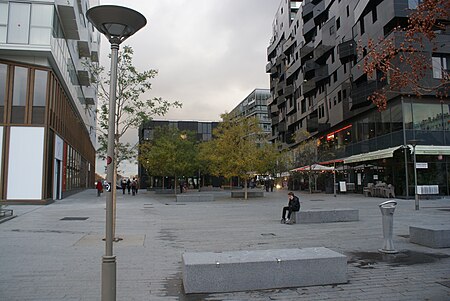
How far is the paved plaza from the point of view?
621 centimetres

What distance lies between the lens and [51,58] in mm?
25766

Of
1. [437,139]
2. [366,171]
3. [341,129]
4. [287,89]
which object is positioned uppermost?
[287,89]

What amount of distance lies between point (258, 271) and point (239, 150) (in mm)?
26134

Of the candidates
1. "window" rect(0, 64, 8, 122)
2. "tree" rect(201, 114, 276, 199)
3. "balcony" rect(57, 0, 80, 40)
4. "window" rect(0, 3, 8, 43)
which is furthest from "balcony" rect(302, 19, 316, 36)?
"window" rect(0, 64, 8, 122)

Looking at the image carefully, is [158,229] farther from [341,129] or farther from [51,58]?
[341,129]

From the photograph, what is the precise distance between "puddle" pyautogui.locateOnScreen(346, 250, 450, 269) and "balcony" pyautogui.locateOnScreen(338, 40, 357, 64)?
32.8m

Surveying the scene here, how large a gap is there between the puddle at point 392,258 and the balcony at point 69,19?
88.0 ft

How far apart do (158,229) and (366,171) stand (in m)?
27.9

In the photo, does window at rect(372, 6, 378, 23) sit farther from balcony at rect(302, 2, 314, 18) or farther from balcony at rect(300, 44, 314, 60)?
balcony at rect(302, 2, 314, 18)

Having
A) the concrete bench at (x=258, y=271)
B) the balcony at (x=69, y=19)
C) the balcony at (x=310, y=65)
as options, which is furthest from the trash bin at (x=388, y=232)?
the balcony at (x=310, y=65)

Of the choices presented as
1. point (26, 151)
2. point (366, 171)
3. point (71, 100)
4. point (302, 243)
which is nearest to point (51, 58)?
point (26, 151)

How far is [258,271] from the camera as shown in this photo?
636 cm

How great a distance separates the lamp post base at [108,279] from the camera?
4930mm

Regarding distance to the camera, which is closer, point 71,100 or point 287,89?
point 71,100
